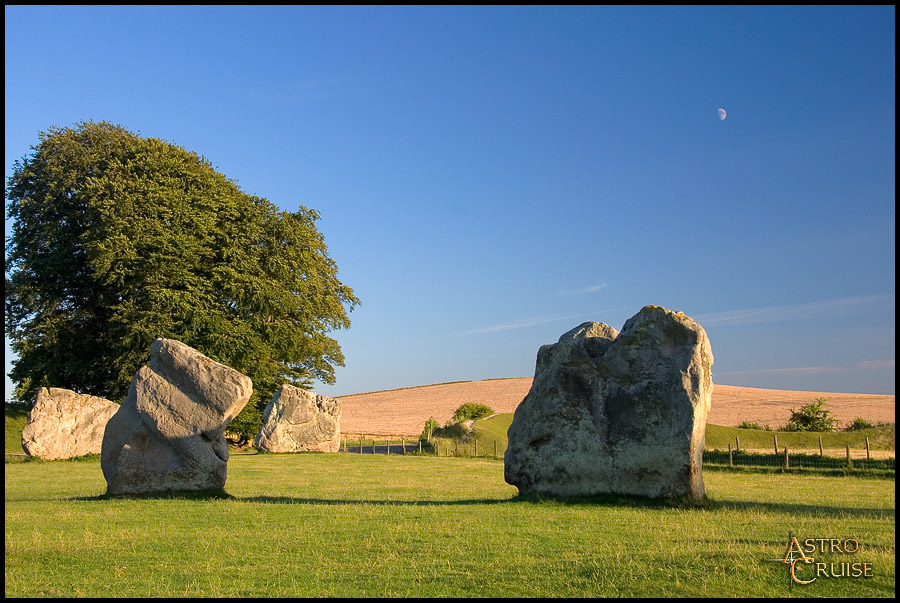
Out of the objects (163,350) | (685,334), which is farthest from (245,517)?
(685,334)

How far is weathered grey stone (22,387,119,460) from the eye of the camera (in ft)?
109

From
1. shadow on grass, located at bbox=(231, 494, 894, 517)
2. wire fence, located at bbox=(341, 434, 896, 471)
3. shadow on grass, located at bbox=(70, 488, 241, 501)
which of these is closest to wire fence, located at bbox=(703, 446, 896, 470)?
wire fence, located at bbox=(341, 434, 896, 471)

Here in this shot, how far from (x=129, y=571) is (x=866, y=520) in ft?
42.3

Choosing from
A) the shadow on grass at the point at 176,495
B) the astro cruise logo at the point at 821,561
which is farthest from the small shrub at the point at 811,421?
the shadow on grass at the point at 176,495

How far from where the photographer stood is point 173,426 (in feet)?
61.7

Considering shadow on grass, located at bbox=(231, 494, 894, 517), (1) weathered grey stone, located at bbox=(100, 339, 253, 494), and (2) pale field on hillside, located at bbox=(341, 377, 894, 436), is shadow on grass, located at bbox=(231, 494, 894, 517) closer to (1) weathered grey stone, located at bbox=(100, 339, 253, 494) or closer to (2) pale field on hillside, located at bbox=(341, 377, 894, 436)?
(1) weathered grey stone, located at bbox=(100, 339, 253, 494)

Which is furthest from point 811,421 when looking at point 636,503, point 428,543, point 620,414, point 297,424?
point 428,543

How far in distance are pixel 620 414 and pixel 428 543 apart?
23.3 feet

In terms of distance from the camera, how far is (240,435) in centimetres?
4428

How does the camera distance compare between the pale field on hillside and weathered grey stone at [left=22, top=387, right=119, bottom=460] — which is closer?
weathered grey stone at [left=22, top=387, right=119, bottom=460]

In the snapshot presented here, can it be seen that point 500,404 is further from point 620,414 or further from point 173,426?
point 620,414

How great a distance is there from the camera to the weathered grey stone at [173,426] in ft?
61.0

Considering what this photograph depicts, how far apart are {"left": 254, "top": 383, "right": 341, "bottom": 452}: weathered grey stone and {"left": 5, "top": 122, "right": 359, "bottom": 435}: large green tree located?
62.2 inches

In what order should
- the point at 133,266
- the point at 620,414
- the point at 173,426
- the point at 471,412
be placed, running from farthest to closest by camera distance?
the point at 471,412
the point at 133,266
the point at 173,426
the point at 620,414
